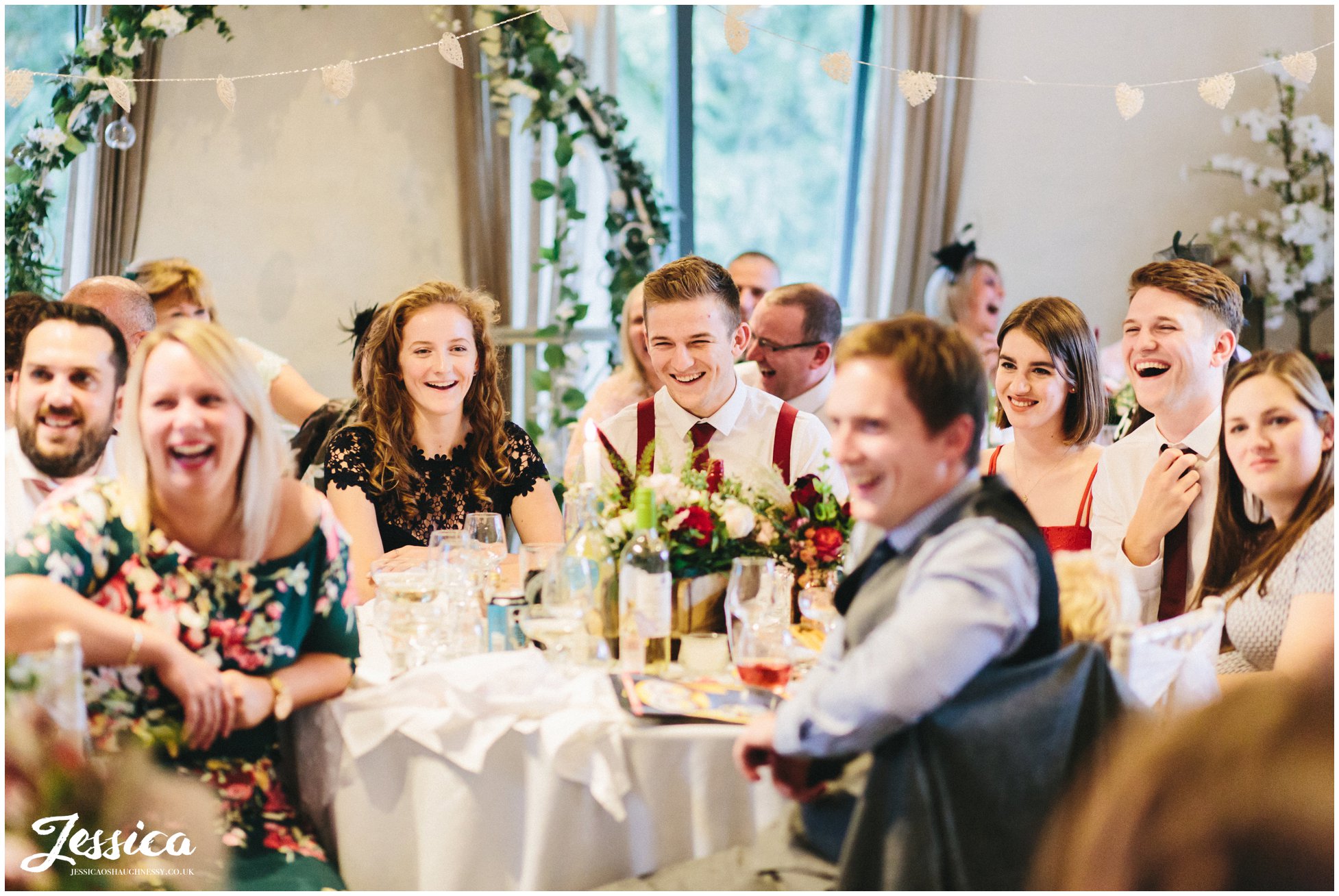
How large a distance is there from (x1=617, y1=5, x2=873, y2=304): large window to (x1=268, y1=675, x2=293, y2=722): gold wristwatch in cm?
469

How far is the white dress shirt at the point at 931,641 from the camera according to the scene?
60.7 inches

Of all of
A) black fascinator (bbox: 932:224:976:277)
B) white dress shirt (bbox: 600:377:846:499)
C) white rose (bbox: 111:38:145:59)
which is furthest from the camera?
black fascinator (bbox: 932:224:976:277)

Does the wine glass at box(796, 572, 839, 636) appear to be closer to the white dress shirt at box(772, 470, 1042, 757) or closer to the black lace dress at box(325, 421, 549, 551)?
the white dress shirt at box(772, 470, 1042, 757)

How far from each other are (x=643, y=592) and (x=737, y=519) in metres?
0.23

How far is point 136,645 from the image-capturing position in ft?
5.83

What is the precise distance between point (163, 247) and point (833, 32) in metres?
3.77

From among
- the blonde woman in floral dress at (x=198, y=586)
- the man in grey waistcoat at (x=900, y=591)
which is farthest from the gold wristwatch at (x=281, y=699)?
the man in grey waistcoat at (x=900, y=591)

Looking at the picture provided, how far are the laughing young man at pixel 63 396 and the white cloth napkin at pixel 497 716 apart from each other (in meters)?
0.66

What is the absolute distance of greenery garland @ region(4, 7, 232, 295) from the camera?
4.46 m

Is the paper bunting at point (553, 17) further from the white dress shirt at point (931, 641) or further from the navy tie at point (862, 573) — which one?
the white dress shirt at point (931, 641)

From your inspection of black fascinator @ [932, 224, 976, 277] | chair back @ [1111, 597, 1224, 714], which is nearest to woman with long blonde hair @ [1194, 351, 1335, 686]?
chair back @ [1111, 597, 1224, 714]

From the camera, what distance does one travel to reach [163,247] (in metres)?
5.38

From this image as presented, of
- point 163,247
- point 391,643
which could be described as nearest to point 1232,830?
point 391,643

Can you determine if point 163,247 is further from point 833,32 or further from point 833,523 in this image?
point 833,523
